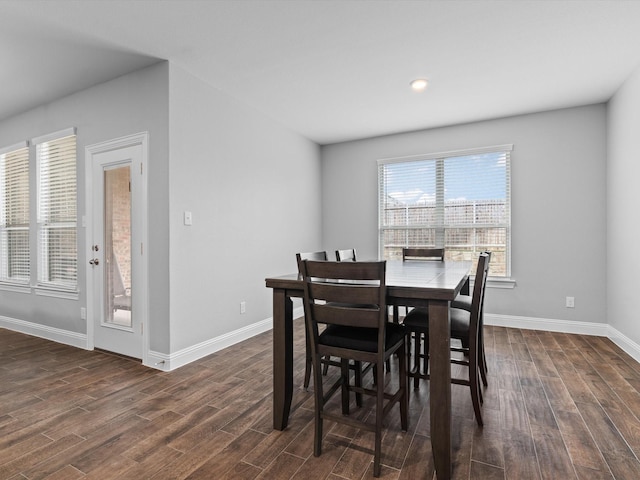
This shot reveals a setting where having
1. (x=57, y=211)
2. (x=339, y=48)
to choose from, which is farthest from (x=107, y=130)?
(x=339, y=48)

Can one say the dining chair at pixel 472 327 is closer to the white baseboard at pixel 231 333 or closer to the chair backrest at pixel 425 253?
the chair backrest at pixel 425 253

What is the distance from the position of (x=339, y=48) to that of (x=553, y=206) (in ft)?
10.6

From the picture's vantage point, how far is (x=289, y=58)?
114 inches

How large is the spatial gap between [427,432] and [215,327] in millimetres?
2248

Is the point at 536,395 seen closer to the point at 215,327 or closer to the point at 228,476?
the point at 228,476

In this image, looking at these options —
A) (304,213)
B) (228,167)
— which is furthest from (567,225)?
(228,167)

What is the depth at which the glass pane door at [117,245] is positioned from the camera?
3.27 m

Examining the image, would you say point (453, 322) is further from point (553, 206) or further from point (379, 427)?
point (553, 206)

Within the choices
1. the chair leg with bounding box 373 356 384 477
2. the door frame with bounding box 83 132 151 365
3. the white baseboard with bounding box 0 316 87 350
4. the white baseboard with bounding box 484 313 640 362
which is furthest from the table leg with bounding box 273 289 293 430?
the white baseboard with bounding box 484 313 640 362

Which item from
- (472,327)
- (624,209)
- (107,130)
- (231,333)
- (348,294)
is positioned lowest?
(231,333)

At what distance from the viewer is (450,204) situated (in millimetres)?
4719

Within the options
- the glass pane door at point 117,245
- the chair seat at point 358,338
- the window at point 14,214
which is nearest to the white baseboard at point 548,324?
the chair seat at point 358,338

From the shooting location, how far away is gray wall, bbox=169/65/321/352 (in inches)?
121

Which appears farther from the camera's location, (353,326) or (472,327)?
(472,327)
